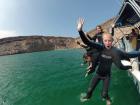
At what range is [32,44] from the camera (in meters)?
138

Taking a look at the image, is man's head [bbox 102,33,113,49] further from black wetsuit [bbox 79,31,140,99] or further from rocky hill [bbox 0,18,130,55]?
rocky hill [bbox 0,18,130,55]

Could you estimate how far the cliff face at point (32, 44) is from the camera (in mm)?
131500

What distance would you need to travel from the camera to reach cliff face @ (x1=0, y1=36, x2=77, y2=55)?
13150 cm

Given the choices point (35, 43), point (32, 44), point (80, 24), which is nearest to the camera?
point (80, 24)

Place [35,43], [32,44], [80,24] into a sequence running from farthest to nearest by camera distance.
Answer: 1. [35,43]
2. [32,44]
3. [80,24]

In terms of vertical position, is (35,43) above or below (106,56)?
below

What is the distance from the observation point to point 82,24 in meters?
6.41

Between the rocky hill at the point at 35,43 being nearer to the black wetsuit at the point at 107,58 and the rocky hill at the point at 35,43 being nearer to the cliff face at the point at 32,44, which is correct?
the cliff face at the point at 32,44

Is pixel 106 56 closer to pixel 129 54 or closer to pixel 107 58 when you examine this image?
pixel 107 58

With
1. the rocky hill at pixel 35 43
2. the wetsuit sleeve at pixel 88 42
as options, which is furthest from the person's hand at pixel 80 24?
the rocky hill at pixel 35 43

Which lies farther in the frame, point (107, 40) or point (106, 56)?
point (106, 56)

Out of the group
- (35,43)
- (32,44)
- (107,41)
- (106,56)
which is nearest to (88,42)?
(107,41)

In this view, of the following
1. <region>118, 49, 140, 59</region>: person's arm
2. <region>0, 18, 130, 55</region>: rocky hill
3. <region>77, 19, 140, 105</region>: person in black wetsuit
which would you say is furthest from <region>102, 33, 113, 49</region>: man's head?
<region>0, 18, 130, 55</region>: rocky hill

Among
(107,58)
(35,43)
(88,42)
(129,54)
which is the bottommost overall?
(35,43)
